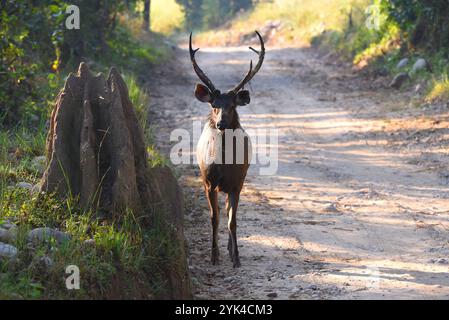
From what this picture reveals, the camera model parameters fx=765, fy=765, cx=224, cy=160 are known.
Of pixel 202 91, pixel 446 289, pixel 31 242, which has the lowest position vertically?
pixel 446 289

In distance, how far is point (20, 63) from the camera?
1232 centimetres

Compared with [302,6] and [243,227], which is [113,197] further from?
[302,6]

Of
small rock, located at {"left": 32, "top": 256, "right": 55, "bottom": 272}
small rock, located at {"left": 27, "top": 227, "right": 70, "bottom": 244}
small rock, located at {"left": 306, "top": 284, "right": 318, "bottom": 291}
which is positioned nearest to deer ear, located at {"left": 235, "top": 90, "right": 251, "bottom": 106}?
small rock, located at {"left": 306, "top": 284, "right": 318, "bottom": 291}

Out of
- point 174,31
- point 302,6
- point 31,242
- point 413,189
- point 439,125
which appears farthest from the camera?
point 174,31

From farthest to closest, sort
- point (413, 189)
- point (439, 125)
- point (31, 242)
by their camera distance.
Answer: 1. point (439, 125)
2. point (413, 189)
3. point (31, 242)

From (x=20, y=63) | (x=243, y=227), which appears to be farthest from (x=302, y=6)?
(x=243, y=227)

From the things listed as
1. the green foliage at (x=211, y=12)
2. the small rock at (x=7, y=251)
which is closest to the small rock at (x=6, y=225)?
the small rock at (x=7, y=251)

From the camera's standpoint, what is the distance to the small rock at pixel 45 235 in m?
6.48

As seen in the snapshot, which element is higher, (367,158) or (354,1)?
(354,1)

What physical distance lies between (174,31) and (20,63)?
28.8m

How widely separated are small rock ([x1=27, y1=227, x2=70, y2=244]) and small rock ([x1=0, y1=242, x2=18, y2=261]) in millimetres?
260

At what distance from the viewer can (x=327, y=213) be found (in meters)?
9.61

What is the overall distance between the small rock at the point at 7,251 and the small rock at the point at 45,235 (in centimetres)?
26

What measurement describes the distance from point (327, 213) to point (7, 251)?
460 centimetres
